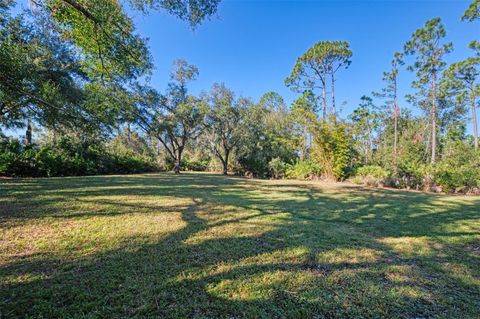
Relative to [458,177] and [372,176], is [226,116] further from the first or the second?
[458,177]

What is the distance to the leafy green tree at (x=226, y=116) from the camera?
15844 millimetres

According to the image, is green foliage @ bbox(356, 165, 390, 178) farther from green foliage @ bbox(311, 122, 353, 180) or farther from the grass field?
the grass field

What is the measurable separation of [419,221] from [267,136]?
1391 centimetres

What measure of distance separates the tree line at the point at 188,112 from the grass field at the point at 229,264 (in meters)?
4.01

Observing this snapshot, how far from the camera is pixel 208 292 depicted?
176 centimetres

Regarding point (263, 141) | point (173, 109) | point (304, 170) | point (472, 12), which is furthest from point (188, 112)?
point (472, 12)

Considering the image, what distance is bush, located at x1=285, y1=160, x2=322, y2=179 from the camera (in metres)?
13.4

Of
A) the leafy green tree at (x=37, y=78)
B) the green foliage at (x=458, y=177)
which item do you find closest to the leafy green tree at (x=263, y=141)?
the green foliage at (x=458, y=177)

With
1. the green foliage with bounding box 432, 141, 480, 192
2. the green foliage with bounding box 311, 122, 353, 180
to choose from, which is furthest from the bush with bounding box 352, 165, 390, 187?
the green foliage with bounding box 432, 141, 480, 192

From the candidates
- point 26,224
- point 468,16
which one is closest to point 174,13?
point 26,224

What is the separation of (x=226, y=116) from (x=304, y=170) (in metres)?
7.10

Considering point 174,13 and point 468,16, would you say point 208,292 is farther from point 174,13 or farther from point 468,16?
point 468,16

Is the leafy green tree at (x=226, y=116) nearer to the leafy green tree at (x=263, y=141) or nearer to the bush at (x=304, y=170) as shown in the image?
the leafy green tree at (x=263, y=141)

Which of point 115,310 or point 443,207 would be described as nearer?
point 115,310
